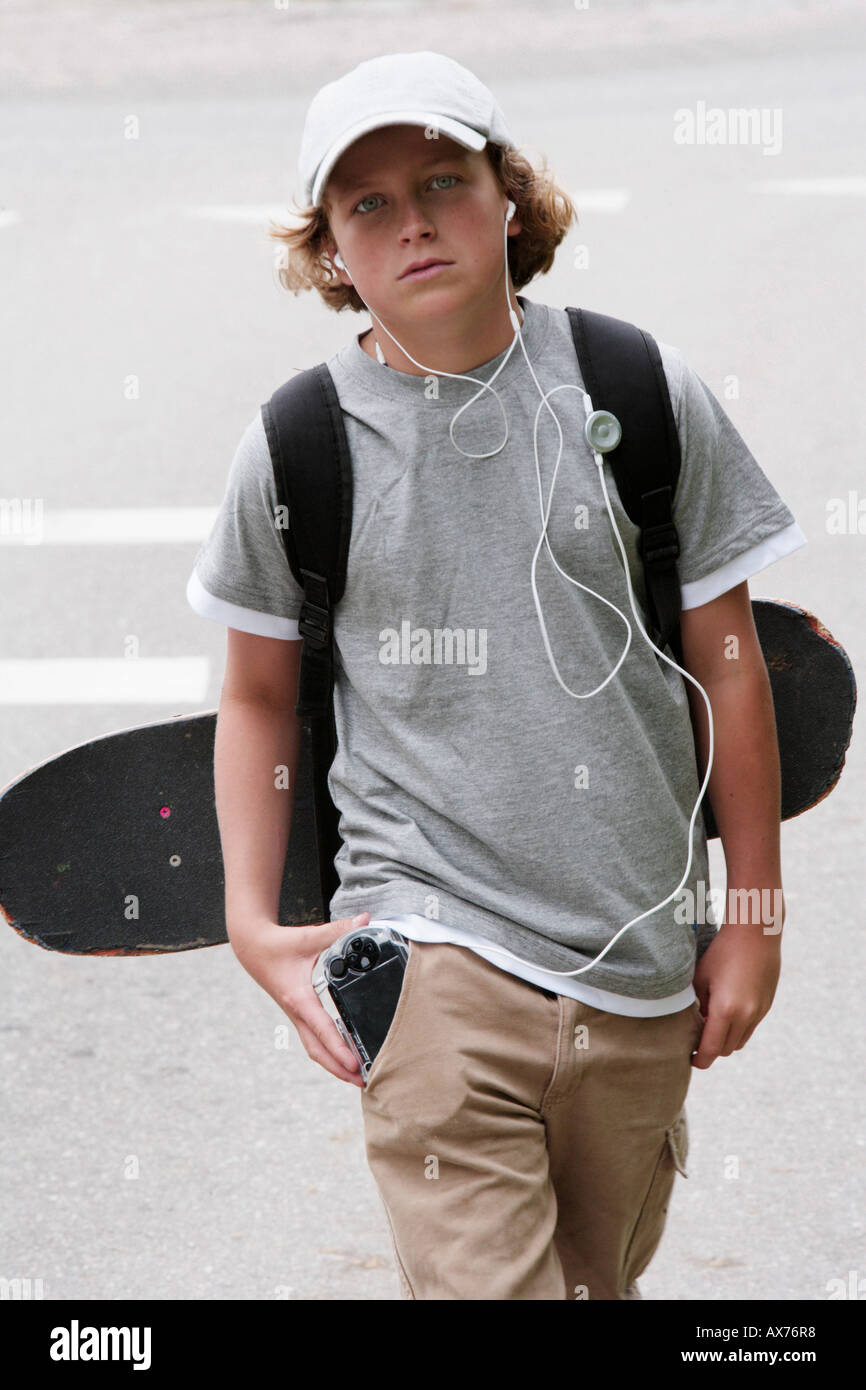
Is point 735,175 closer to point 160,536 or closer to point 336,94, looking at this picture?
point 160,536

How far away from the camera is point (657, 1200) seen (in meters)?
2.60

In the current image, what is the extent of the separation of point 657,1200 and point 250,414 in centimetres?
668

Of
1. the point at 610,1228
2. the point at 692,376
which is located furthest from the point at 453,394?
the point at 610,1228

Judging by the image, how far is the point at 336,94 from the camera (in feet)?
7.66

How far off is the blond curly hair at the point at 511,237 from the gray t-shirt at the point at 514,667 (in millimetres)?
254

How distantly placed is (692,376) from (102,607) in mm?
4924

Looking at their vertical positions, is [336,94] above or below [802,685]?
above

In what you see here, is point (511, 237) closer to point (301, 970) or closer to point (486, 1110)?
point (301, 970)

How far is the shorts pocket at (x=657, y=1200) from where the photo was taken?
8.40 ft

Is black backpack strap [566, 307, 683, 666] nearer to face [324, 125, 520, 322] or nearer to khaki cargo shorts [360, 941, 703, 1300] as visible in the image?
face [324, 125, 520, 322]

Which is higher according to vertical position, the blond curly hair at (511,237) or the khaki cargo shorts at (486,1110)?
the blond curly hair at (511,237)

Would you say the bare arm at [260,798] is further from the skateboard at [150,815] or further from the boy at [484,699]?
the skateboard at [150,815]

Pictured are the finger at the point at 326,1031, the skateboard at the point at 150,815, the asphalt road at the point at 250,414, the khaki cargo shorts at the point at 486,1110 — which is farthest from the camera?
the asphalt road at the point at 250,414

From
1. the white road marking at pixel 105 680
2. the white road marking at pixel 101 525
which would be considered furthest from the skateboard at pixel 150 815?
the white road marking at pixel 101 525
